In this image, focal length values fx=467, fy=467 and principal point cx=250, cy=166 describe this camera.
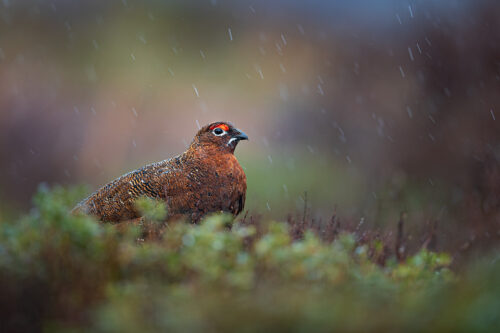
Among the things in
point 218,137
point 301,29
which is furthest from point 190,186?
point 301,29

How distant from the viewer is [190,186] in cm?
408

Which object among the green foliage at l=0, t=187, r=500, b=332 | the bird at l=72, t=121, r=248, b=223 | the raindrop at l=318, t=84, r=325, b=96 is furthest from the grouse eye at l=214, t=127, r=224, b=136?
the raindrop at l=318, t=84, r=325, b=96

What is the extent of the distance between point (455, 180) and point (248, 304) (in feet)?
21.8

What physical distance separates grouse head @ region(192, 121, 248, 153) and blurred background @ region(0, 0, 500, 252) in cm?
180

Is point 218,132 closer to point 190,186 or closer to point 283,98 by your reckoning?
point 190,186

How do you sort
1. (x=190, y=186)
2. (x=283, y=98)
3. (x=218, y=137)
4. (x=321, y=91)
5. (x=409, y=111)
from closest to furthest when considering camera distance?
(x=190, y=186) < (x=218, y=137) < (x=409, y=111) < (x=321, y=91) < (x=283, y=98)

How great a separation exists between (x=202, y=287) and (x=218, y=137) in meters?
2.15

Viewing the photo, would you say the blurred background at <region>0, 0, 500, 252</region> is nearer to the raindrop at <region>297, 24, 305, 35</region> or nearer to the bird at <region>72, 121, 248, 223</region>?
the raindrop at <region>297, 24, 305, 35</region>

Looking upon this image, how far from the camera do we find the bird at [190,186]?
4.04 meters

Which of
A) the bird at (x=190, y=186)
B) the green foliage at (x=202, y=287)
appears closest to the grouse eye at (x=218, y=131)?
the bird at (x=190, y=186)

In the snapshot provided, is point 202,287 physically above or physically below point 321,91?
below

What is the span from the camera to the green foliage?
1.94 metres

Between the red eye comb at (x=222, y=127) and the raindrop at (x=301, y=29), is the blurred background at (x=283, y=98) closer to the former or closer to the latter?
the raindrop at (x=301, y=29)

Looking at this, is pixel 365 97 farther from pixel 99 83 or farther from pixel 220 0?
pixel 220 0
